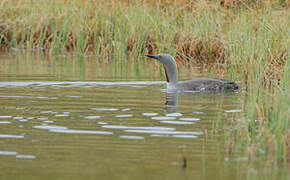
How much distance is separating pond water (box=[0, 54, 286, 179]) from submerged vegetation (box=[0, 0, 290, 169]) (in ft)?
4.18

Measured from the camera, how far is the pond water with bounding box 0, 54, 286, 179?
538 centimetres

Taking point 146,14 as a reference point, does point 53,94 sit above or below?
below

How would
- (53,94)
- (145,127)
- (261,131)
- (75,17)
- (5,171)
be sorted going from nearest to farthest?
(5,171) < (261,131) < (145,127) < (53,94) < (75,17)

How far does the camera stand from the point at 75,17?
17.1 m

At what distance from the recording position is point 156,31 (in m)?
14.7

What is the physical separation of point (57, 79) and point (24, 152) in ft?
18.6

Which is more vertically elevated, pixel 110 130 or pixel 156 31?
pixel 156 31

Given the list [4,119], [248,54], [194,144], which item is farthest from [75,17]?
[194,144]

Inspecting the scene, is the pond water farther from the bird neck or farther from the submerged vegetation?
the submerged vegetation

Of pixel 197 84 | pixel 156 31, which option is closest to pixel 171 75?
pixel 197 84

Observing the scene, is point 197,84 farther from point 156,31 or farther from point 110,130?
point 156,31

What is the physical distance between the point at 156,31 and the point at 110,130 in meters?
8.07

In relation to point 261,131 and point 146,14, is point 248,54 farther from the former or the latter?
point 146,14

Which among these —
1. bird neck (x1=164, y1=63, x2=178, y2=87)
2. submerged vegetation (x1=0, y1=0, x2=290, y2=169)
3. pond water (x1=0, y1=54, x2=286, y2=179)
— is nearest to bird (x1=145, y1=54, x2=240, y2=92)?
bird neck (x1=164, y1=63, x2=178, y2=87)
